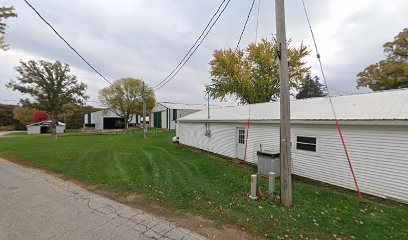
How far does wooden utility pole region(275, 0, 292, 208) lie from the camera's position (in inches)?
197

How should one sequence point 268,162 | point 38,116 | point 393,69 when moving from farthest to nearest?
point 38,116
point 393,69
point 268,162

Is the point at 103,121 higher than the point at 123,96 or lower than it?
lower

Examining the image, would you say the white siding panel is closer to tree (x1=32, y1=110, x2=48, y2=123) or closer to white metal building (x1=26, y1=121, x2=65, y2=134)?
white metal building (x1=26, y1=121, x2=65, y2=134)

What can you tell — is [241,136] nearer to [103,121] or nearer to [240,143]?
[240,143]

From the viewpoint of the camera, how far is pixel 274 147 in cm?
934

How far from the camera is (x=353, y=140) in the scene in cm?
676

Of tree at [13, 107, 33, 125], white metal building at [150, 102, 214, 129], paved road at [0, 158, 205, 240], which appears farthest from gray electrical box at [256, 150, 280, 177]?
tree at [13, 107, 33, 125]

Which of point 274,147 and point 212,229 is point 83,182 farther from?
point 274,147

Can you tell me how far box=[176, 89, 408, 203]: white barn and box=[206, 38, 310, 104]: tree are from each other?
48.4ft

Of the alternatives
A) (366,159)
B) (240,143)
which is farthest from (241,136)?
(366,159)

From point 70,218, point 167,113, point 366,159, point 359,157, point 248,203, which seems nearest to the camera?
point 70,218

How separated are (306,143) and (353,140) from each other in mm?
1712

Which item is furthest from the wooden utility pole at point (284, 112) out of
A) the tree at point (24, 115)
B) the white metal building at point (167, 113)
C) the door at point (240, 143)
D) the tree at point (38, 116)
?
the tree at point (24, 115)

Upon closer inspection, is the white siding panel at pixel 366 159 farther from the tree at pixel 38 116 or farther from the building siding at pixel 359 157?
the tree at pixel 38 116
